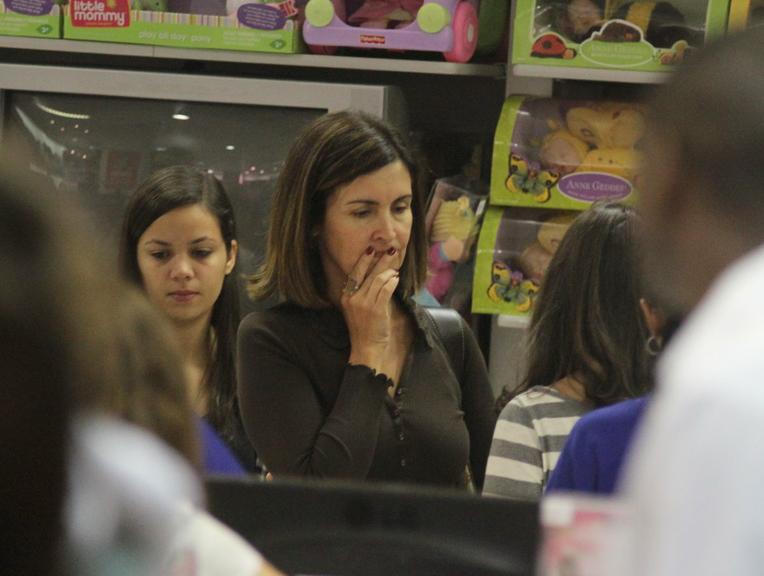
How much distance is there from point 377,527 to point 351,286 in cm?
100

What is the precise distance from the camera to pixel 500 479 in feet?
4.69

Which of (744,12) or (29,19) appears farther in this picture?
(29,19)

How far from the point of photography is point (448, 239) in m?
2.65

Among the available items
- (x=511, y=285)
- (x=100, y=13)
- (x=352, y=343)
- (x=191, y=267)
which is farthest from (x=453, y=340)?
(x=100, y=13)

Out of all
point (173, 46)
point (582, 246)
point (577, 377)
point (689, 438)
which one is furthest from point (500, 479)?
point (173, 46)

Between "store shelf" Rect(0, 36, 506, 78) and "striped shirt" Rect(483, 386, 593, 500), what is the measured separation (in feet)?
4.35

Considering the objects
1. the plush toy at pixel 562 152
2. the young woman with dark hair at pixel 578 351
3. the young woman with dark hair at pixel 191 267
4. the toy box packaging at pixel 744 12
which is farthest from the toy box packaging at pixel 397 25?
the young woman with dark hair at pixel 578 351

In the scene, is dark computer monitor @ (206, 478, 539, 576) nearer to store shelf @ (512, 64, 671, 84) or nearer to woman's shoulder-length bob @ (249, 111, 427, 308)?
woman's shoulder-length bob @ (249, 111, 427, 308)

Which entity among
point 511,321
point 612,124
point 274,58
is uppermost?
point 274,58

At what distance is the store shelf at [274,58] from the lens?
2.66 metres

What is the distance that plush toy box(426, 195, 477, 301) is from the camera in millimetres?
2641

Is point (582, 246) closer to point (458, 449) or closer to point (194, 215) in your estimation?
point (458, 449)

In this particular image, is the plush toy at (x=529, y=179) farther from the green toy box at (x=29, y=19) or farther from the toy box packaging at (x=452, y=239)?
the green toy box at (x=29, y=19)

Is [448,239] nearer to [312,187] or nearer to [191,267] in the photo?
[191,267]
